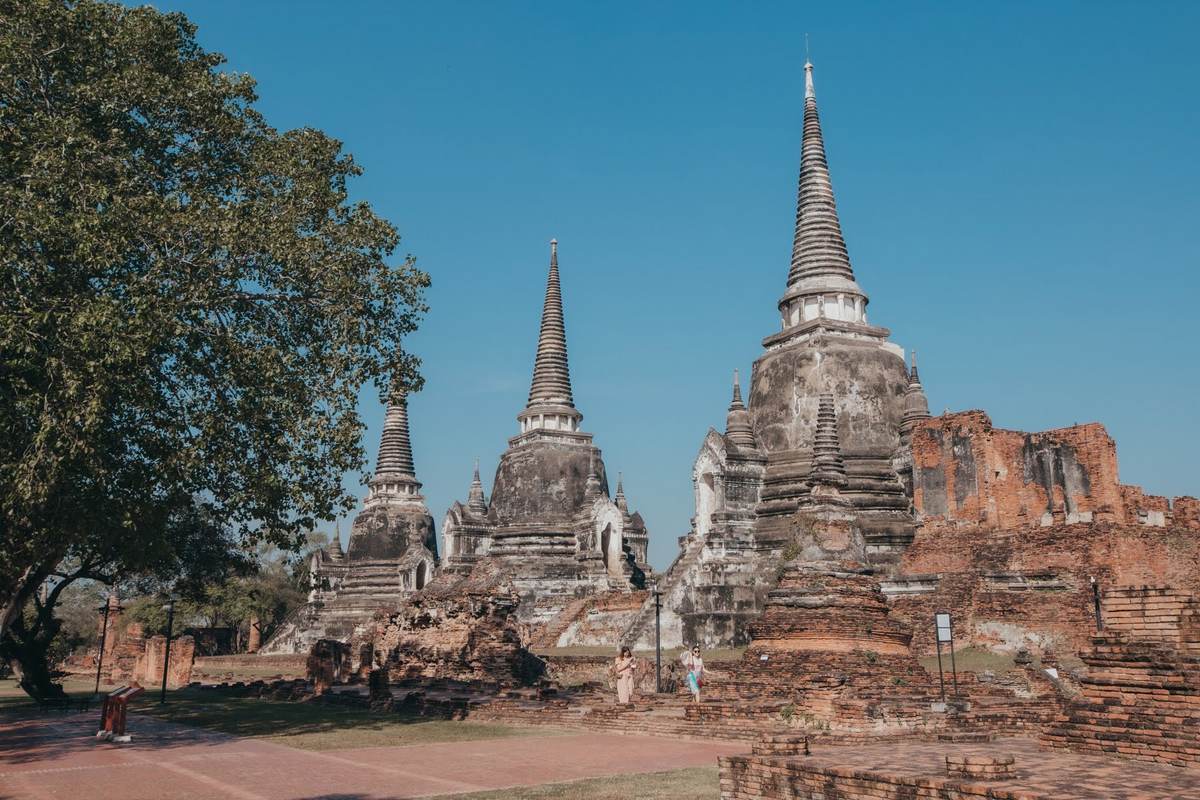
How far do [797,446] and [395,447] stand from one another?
895 inches

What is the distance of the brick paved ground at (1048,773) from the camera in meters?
6.73

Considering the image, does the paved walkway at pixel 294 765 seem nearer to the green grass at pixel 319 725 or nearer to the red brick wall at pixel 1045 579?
the green grass at pixel 319 725

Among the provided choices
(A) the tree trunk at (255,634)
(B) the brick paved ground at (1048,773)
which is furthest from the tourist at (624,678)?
(A) the tree trunk at (255,634)

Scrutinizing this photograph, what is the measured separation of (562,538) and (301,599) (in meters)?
19.6

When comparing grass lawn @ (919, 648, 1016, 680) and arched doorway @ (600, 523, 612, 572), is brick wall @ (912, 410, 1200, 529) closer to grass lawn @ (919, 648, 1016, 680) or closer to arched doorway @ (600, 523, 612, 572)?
grass lawn @ (919, 648, 1016, 680)

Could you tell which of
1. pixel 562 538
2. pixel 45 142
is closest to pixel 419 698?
pixel 45 142

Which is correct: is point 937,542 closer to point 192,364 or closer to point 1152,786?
point 192,364

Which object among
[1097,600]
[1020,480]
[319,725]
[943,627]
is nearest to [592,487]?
[1020,480]

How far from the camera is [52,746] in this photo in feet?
46.6

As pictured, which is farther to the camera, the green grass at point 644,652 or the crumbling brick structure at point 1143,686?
the green grass at point 644,652

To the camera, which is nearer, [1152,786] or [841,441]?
[1152,786]

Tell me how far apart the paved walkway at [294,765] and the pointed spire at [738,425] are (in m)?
16.5

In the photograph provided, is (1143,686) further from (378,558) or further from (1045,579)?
(378,558)

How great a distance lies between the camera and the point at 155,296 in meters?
14.0
